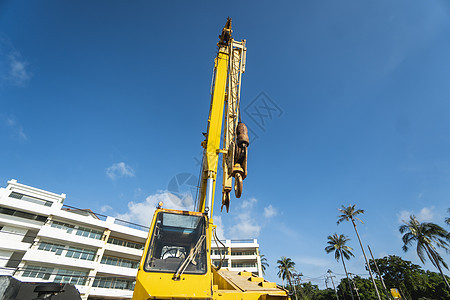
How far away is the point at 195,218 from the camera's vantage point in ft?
17.5

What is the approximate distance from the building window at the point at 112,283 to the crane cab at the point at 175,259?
2729cm

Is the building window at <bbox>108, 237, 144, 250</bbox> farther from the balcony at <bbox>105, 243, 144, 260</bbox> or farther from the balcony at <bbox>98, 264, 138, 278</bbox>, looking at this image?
the balcony at <bbox>98, 264, 138, 278</bbox>

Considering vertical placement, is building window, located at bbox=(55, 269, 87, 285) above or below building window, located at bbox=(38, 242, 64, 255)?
below

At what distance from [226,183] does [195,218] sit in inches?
82.5

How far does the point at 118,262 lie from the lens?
90.7 ft

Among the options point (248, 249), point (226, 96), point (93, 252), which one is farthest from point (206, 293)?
point (248, 249)

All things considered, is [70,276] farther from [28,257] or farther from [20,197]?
[20,197]

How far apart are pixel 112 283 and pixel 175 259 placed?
28.8 metres

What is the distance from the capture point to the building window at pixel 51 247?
22.5 m

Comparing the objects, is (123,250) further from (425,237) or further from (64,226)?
(425,237)

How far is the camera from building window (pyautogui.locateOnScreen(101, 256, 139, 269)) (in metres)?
26.7

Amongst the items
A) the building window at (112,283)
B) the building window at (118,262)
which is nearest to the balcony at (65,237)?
the building window at (118,262)

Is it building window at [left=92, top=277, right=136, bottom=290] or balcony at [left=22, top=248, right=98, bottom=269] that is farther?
building window at [left=92, top=277, right=136, bottom=290]

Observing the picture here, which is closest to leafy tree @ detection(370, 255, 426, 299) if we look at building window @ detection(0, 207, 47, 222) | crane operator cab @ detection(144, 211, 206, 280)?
crane operator cab @ detection(144, 211, 206, 280)
